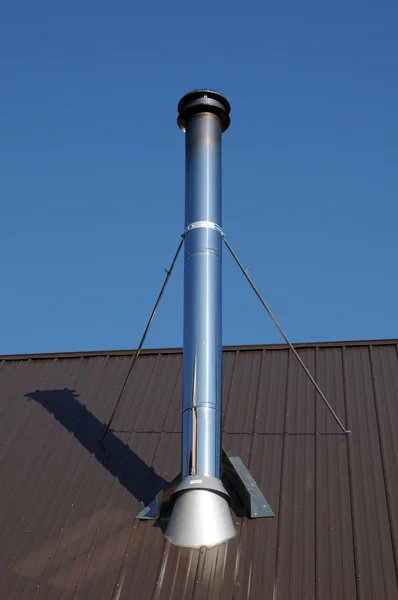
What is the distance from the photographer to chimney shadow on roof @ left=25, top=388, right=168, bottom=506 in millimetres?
10938

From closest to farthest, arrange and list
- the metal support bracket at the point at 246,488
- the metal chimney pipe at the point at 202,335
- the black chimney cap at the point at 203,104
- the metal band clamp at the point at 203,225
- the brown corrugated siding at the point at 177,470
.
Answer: the brown corrugated siding at the point at 177,470
the metal chimney pipe at the point at 202,335
the metal support bracket at the point at 246,488
the metal band clamp at the point at 203,225
the black chimney cap at the point at 203,104

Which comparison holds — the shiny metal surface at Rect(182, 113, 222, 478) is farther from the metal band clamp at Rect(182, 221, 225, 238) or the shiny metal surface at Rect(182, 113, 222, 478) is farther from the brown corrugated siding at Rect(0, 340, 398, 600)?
the brown corrugated siding at Rect(0, 340, 398, 600)

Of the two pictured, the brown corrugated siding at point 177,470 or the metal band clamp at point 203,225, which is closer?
the brown corrugated siding at point 177,470

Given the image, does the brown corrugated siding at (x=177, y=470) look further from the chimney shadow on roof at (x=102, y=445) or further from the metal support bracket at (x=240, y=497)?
the metal support bracket at (x=240, y=497)

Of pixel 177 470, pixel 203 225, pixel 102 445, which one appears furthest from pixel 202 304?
pixel 102 445

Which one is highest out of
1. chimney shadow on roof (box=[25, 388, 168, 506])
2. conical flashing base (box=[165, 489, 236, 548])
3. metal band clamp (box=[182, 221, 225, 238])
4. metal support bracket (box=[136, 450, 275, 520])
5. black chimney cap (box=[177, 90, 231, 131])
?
black chimney cap (box=[177, 90, 231, 131])

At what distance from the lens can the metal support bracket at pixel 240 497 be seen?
1001 centimetres

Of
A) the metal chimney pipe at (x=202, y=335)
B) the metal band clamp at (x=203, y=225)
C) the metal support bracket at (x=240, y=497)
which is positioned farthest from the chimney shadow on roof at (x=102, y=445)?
the metal band clamp at (x=203, y=225)

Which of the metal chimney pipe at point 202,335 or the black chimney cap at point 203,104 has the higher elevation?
the black chimney cap at point 203,104

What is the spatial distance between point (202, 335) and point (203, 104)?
368 centimetres

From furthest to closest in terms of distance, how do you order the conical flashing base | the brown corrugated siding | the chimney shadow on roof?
the chimney shadow on roof
the conical flashing base
the brown corrugated siding

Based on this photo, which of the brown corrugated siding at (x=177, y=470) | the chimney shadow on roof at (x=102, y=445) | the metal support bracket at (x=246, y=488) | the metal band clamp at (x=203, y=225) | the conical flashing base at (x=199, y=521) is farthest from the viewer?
the metal band clamp at (x=203, y=225)

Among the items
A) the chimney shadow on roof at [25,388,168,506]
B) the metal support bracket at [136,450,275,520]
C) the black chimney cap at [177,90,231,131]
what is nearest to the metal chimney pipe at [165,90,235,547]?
the black chimney cap at [177,90,231,131]

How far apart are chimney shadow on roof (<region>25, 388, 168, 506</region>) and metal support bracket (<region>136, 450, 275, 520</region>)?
0.39 metres
